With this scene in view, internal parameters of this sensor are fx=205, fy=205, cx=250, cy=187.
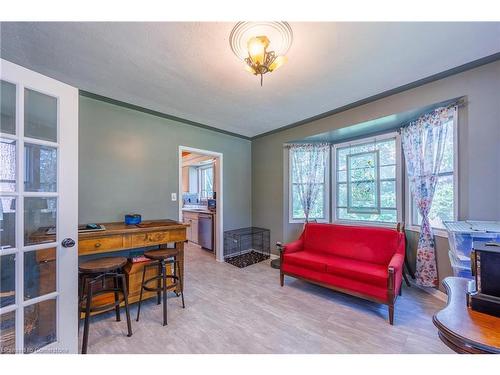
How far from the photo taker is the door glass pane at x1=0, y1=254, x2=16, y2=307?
1.30 m

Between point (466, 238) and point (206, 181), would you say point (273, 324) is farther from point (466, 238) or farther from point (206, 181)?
point (206, 181)

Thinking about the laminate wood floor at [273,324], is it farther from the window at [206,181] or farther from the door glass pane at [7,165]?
the window at [206,181]

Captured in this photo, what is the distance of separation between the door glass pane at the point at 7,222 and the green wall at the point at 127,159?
1.25m

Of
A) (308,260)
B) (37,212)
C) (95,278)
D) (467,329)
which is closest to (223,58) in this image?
(37,212)

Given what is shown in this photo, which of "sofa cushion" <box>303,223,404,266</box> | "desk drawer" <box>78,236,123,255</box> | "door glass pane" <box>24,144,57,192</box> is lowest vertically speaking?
"sofa cushion" <box>303,223,404,266</box>

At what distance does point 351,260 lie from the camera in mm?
2658

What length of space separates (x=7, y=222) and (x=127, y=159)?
1697mm

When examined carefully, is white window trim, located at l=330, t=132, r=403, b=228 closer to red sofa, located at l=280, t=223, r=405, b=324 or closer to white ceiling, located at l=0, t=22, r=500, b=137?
red sofa, located at l=280, t=223, r=405, b=324

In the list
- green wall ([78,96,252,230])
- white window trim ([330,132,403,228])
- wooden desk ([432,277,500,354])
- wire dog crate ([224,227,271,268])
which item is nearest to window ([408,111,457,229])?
white window trim ([330,132,403,228])

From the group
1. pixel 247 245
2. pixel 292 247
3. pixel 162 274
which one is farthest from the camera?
pixel 247 245

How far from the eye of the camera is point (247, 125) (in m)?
3.85

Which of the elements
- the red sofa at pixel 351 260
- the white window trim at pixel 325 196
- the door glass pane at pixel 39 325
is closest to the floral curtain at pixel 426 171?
the red sofa at pixel 351 260
